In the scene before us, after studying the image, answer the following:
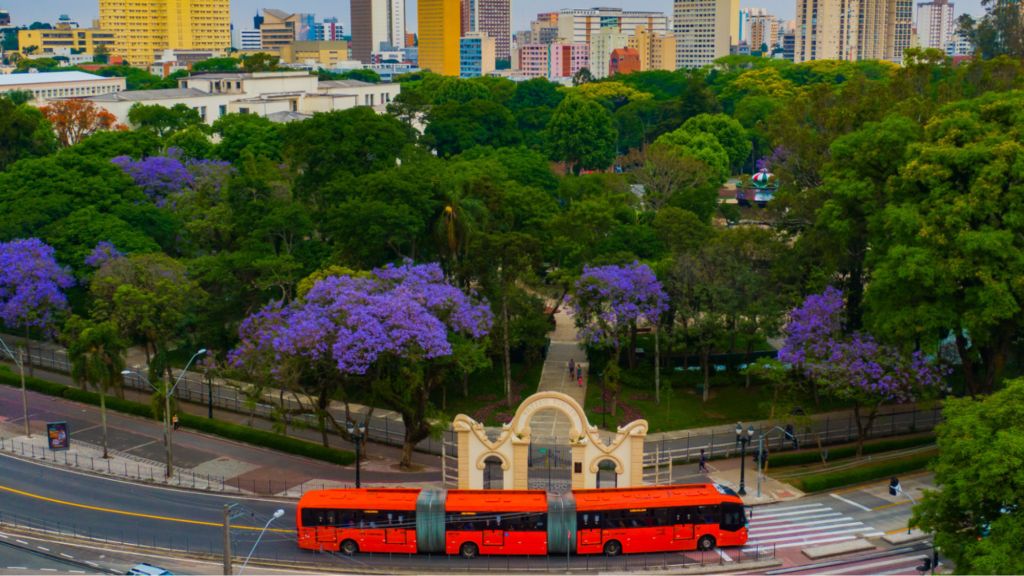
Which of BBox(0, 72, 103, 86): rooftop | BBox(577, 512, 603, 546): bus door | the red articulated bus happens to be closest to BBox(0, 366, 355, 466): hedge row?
the red articulated bus

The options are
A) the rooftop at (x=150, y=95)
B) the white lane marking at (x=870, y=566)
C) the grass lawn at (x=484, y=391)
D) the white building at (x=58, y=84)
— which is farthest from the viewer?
the white building at (x=58, y=84)

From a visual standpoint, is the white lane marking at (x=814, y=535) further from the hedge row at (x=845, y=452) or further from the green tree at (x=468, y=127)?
the green tree at (x=468, y=127)

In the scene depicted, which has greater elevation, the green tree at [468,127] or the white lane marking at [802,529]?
the green tree at [468,127]

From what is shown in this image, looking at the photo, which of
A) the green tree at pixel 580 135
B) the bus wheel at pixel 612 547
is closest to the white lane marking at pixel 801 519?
the bus wheel at pixel 612 547

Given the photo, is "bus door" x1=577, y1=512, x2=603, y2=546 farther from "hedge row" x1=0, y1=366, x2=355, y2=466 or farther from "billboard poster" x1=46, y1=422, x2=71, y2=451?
"billboard poster" x1=46, y1=422, x2=71, y2=451

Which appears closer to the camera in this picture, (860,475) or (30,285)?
(860,475)

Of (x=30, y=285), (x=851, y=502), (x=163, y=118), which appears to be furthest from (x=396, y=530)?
(x=163, y=118)

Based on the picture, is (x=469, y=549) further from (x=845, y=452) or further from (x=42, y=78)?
(x=42, y=78)
